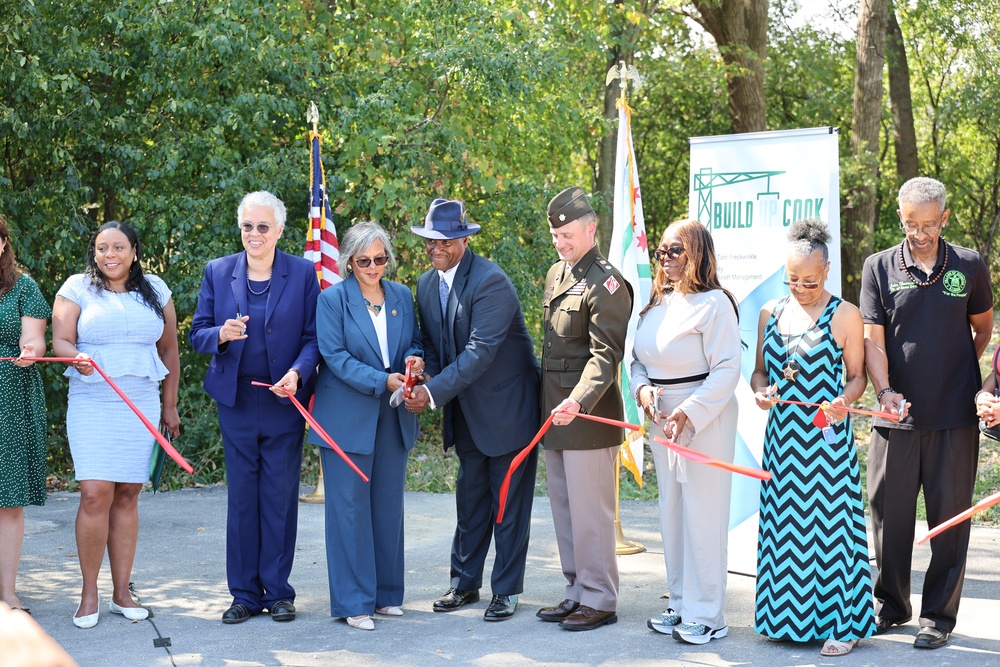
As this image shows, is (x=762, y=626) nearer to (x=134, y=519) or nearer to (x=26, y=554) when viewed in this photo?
(x=134, y=519)

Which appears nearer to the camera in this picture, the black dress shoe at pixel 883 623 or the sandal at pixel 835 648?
the sandal at pixel 835 648

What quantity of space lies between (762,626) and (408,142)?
600 centimetres

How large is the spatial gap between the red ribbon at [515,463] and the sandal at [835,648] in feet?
4.84

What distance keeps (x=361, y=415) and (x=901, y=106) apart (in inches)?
596

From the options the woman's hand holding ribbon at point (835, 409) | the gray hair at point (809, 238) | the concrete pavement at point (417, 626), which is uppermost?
the gray hair at point (809, 238)

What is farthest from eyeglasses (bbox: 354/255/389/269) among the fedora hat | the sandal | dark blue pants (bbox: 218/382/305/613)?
the sandal

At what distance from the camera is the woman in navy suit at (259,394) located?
15.9 feet

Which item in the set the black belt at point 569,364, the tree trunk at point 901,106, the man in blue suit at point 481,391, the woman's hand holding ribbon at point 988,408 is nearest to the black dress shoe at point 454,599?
the man in blue suit at point 481,391

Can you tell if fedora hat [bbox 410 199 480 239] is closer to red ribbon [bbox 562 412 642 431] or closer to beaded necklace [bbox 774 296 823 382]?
red ribbon [bbox 562 412 642 431]

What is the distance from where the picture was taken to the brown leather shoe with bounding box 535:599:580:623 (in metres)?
4.84

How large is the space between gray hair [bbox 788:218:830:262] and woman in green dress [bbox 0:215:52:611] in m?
3.39

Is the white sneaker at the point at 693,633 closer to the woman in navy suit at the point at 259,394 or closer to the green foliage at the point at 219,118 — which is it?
the woman in navy suit at the point at 259,394

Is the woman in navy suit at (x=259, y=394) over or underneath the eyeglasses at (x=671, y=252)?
underneath

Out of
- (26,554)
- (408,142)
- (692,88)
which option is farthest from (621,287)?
(692,88)
